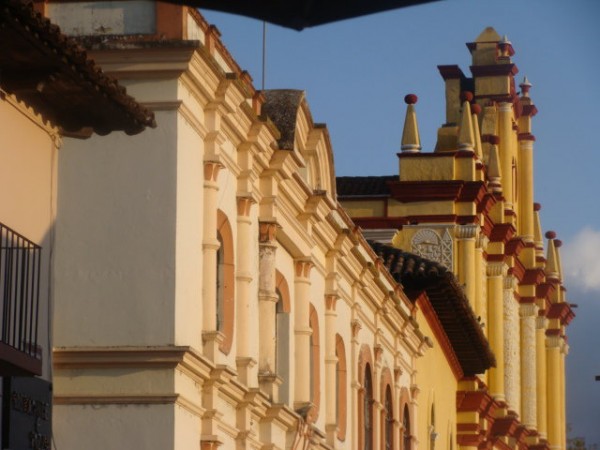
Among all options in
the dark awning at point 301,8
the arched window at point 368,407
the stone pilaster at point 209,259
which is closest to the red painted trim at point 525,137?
the arched window at point 368,407

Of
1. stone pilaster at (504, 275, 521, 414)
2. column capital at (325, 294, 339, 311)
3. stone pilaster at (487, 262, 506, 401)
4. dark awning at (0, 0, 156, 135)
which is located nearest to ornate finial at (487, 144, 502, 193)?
stone pilaster at (487, 262, 506, 401)

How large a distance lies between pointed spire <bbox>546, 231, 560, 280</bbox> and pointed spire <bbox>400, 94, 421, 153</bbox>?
37.1 ft

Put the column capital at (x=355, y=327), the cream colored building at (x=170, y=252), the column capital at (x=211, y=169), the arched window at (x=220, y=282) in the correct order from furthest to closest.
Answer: the column capital at (x=355, y=327) → the arched window at (x=220, y=282) → the column capital at (x=211, y=169) → the cream colored building at (x=170, y=252)

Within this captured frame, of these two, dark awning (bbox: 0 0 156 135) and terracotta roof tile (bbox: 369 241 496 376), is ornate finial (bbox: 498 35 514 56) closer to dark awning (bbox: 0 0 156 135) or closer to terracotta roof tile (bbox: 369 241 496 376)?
terracotta roof tile (bbox: 369 241 496 376)

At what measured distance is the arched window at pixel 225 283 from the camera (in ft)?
59.5

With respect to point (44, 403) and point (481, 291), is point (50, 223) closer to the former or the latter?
point (44, 403)

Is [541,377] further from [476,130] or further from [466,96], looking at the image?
[466,96]

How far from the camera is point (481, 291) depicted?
4475 cm

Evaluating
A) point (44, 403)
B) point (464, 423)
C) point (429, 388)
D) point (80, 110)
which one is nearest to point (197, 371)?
point (44, 403)

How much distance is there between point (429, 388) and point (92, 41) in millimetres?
20848

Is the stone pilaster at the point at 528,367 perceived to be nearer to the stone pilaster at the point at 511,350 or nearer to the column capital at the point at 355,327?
the stone pilaster at the point at 511,350

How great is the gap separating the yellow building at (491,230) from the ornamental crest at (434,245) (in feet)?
0.08

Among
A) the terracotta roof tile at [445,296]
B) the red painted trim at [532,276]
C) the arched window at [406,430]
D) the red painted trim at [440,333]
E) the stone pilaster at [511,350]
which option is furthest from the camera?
the red painted trim at [532,276]

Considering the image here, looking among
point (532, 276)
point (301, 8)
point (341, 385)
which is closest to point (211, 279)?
point (341, 385)
